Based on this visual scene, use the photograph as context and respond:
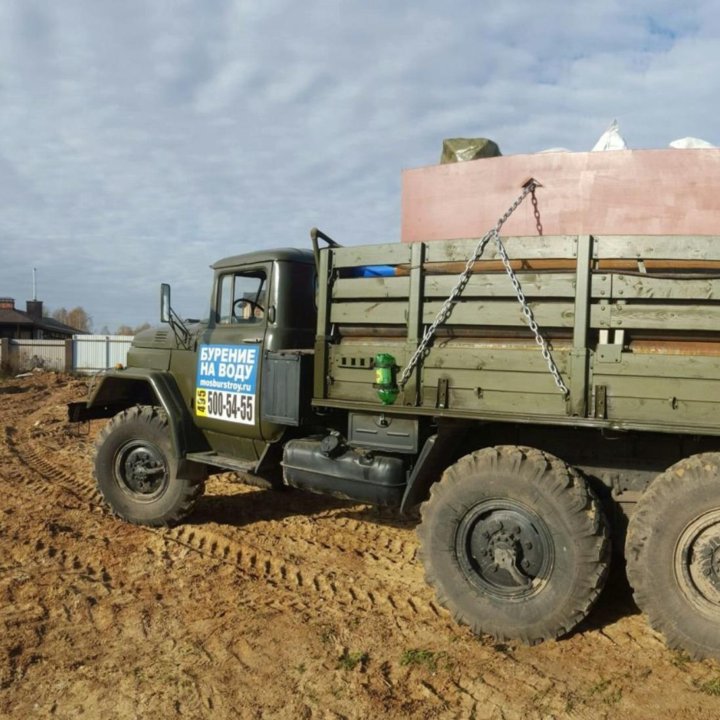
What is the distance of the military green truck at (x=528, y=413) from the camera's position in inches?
139

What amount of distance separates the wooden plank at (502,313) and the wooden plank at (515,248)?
27 centimetres

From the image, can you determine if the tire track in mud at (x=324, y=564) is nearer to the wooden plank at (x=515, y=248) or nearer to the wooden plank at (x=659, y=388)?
the wooden plank at (x=659, y=388)

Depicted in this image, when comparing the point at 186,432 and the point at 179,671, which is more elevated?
the point at 186,432

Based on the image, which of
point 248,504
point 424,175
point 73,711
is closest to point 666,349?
point 424,175

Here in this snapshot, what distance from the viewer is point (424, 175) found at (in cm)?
461

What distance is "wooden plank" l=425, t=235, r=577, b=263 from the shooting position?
3816 millimetres

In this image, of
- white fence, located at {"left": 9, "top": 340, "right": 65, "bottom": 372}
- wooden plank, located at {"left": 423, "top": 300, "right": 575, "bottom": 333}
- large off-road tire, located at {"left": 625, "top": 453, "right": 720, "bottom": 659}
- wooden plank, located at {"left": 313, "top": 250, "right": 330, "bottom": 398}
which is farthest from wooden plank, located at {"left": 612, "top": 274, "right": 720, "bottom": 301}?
white fence, located at {"left": 9, "top": 340, "right": 65, "bottom": 372}

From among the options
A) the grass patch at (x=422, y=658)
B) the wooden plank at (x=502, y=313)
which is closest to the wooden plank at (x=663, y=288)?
the wooden plank at (x=502, y=313)

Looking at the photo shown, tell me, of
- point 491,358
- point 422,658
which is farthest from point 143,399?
point 422,658

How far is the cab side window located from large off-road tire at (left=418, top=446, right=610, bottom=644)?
2.34 meters

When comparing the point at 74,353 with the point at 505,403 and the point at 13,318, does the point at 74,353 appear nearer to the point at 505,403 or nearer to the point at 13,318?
the point at 13,318

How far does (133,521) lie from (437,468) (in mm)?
3115

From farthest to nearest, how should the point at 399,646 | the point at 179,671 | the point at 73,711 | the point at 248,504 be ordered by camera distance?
the point at 248,504 < the point at 399,646 < the point at 179,671 < the point at 73,711

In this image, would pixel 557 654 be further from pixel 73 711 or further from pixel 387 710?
pixel 73 711
